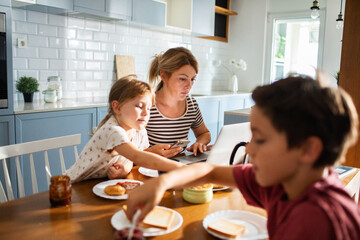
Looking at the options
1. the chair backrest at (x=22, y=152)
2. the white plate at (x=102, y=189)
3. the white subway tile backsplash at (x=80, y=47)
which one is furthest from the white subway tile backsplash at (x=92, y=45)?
the white plate at (x=102, y=189)

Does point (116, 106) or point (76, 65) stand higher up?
point (76, 65)

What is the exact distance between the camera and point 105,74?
4047 millimetres

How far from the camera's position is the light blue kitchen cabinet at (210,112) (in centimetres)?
442

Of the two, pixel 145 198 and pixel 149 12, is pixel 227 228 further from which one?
pixel 149 12

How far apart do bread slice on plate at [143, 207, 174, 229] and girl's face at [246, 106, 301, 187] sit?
1.25 ft

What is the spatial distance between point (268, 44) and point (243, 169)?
499cm

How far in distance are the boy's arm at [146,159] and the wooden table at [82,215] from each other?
0.11 meters

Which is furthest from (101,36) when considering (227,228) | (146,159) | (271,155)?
(271,155)

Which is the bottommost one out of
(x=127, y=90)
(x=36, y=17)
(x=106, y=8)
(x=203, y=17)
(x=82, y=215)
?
(x=82, y=215)

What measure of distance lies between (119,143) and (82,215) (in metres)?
0.41

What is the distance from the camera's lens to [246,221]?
1086mm

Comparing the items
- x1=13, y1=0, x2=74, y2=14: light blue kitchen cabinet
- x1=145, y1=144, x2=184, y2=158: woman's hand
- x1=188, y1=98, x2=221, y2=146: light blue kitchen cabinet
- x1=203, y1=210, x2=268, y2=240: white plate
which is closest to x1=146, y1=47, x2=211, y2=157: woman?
x1=145, y1=144, x2=184, y2=158: woman's hand

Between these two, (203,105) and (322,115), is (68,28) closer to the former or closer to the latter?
(203,105)

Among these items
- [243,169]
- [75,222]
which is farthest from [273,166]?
[75,222]
